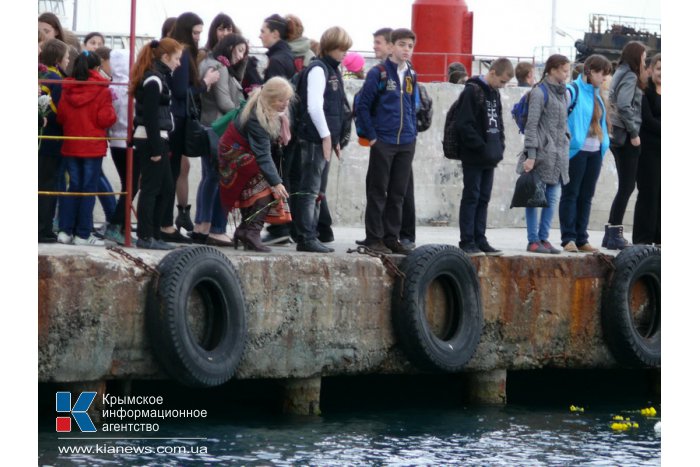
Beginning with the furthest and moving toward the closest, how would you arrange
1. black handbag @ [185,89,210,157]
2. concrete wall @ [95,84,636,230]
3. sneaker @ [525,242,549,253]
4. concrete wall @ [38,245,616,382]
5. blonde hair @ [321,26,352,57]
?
1. concrete wall @ [95,84,636,230]
2. sneaker @ [525,242,549,253]
3. black handbag @ [185,89,210,157]
4. blonde hair @ [321,26,352,57]
5. concrete wall @ [38,245,616,382]

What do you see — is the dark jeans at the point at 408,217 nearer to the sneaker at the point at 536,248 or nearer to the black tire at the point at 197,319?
the sneaker at the point at 536,248

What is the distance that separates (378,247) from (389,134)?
0.81 meters

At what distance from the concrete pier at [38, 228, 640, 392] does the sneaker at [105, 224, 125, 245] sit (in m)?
0.63

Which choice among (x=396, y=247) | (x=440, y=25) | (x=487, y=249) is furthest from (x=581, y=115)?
(x=440, y=25)

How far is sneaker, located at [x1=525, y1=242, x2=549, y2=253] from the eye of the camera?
11.9 metres

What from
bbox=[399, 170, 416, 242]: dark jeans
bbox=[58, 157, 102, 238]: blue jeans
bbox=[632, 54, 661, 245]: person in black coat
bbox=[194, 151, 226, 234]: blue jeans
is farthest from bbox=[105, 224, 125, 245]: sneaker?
bbox=[632, 54, 661, 245]: person in black coat

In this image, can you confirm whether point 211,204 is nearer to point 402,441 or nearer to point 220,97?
point 220,97

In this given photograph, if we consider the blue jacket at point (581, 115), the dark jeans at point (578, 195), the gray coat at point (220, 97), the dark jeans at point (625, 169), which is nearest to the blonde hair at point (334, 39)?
the gray coat at point (220, 97)

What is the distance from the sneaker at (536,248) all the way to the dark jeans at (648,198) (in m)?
1.34

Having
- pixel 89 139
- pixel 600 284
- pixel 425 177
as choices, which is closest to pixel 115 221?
pixel 89 139

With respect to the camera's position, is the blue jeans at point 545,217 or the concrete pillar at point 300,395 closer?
the concrete pillar at point 300,395

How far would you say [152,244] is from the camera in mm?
10414

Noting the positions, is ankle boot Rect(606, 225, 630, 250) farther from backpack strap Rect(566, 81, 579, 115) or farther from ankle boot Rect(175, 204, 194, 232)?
ankle boot Rect(175, 204, 194, 232)

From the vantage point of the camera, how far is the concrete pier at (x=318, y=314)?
9.36m
